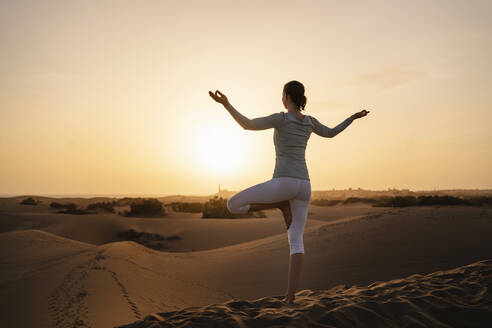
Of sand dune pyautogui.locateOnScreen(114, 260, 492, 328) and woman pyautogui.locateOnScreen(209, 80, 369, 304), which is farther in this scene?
woman pyautogui.locateOnScreen(209, 80, 369, 304)

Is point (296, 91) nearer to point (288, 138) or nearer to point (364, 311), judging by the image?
point (288, 138)

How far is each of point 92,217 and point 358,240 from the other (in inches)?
653

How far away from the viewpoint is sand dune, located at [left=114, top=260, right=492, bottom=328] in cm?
443

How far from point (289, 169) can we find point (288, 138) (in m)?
0.40

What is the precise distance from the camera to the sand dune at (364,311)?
443cm

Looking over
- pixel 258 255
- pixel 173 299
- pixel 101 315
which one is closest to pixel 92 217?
pixel 258 255

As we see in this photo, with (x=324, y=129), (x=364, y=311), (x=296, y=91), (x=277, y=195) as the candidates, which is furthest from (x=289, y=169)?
(x=364, y=311)

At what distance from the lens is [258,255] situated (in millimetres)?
12117

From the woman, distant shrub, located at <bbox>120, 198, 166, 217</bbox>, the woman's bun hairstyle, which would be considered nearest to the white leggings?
the woman

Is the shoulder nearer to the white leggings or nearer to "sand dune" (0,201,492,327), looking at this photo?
the white leggings

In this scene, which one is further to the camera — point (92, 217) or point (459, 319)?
point (92, 217)

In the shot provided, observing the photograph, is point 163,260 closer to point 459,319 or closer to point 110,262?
point 110,262

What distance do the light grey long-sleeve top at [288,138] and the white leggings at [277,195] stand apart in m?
0.10

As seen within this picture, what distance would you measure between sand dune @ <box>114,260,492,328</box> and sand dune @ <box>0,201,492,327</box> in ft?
0.19
